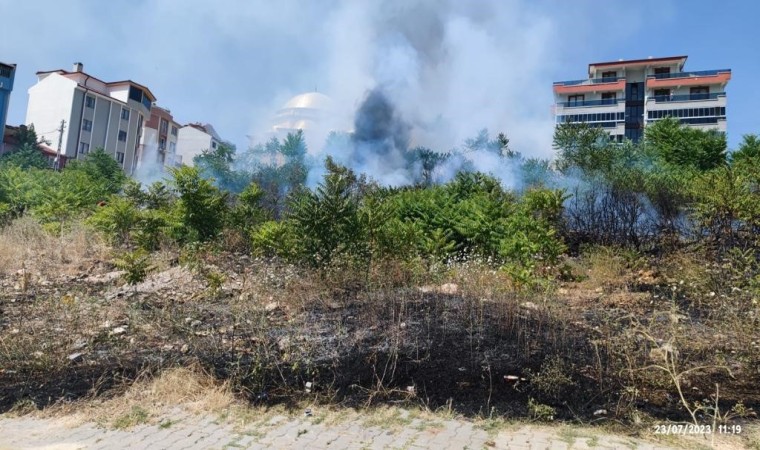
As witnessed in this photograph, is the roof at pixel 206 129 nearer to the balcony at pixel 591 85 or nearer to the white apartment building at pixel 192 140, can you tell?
the white apartment building at pixel 192 140

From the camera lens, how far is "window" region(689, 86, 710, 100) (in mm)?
45000

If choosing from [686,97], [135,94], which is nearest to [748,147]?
[686,97]

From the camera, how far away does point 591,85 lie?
4919cm

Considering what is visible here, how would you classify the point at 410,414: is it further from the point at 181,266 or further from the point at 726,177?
the point at 726,177

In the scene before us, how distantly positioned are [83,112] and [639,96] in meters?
52.5

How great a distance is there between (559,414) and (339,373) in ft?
5.45

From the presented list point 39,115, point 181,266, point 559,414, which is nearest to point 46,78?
point 39,115

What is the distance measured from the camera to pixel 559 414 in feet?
11.0

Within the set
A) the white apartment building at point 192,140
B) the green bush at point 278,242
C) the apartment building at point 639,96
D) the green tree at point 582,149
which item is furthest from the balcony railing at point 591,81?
the green bush at point 278,242

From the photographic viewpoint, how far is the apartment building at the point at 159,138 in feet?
161

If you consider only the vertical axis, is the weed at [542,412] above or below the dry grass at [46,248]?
below

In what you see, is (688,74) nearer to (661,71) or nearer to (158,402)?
(661,71)

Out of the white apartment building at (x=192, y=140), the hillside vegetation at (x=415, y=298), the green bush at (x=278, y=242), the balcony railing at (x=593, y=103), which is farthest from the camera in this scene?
the white apartment building at (x=192, y=140)

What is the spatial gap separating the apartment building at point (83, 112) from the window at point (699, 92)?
168 feet
